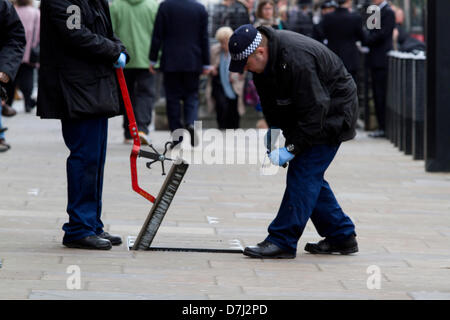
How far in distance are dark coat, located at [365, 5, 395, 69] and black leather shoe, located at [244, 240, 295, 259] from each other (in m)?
8.57

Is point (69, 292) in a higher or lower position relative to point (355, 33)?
higher

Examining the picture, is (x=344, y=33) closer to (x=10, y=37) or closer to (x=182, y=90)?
(x=182, y=90)

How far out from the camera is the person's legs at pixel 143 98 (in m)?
12.9

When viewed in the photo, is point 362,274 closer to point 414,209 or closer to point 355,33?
point 414,209

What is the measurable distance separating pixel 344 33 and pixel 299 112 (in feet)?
27.8

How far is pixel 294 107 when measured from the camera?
6238mm

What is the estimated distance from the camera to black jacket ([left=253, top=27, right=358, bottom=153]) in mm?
6137

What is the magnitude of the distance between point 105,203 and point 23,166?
263 centimetres

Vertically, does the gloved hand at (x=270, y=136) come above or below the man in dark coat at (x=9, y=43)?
below

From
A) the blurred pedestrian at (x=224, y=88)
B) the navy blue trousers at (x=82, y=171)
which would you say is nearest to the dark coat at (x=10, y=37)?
the navy blue trousers at (x=82, y=171)

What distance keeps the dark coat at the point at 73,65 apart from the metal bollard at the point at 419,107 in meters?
6.31

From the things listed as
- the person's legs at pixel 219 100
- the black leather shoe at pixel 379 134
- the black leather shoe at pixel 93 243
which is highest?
the black leather shoe at pixel 93 243

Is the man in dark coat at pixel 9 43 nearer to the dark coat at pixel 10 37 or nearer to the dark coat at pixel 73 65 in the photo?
the dark coat at pixel 10 37

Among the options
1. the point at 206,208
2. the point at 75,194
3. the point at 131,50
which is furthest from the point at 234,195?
the point at 131,50
